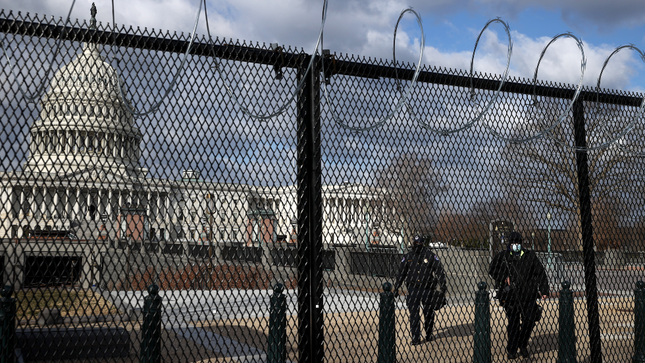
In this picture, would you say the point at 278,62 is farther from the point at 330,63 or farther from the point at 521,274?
the point at 521,274

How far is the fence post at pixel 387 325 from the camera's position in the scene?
17.9 feet

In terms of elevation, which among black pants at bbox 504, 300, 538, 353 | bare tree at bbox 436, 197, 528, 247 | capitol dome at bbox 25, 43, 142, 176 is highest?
capitol dome at bbox 25, 43, 142, 176

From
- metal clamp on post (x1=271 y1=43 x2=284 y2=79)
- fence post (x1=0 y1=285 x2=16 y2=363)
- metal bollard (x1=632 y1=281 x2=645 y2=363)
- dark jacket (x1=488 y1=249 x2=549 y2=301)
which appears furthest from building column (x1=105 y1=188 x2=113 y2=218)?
metal bollard (x1=632 y1=281 x2=645 y2=363)

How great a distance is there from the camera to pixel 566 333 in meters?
6.28

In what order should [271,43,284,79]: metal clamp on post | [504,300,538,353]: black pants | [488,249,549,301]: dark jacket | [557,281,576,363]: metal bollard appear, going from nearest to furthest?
1. [271,43,284,79]: metal clamp on post
2. [557,281,576,363]: metal bollard
3. [488,249,549,301]: dark jacket
4. [504,300,538,353]: black pants

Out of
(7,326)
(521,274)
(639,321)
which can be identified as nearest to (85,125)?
(7,326)

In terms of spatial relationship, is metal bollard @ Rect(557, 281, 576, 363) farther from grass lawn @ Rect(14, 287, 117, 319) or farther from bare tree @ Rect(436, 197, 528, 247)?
grass lawn @ Rect(14, 287, 117, 319)

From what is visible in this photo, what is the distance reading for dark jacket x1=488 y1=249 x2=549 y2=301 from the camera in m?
7.47

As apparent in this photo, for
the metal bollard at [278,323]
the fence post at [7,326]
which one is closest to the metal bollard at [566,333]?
the metal bollard at [278,323]

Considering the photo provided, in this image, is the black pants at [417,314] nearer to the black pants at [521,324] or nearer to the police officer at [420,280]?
the police officer at [420,280]

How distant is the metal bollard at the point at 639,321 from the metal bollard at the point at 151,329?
18.1ft

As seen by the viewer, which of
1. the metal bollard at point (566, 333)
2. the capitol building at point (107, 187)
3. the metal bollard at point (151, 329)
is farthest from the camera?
the metal bollard at point (566, 333)

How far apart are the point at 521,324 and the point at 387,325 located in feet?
10.6

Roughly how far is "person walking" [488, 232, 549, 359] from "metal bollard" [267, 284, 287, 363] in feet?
12.8
